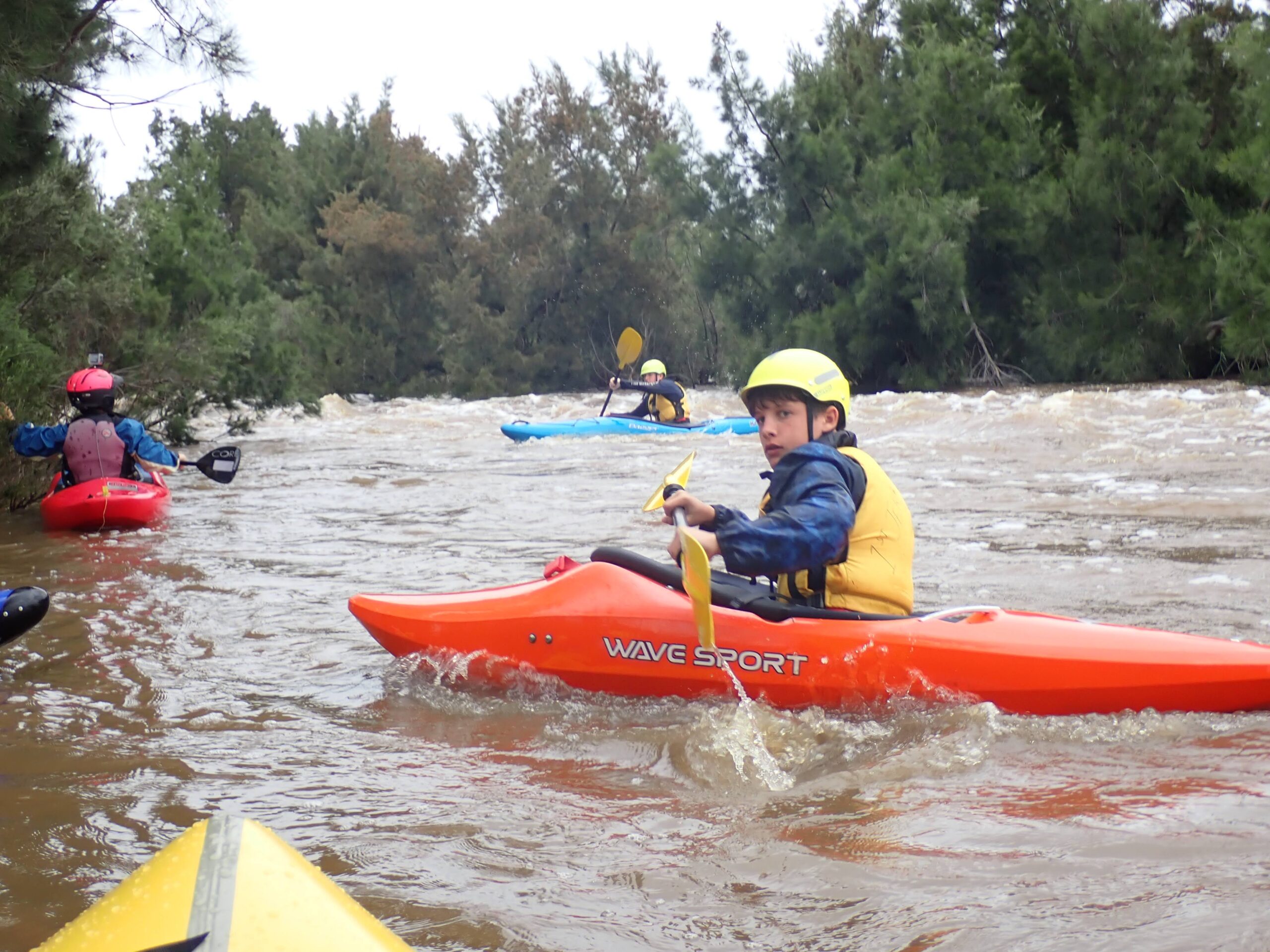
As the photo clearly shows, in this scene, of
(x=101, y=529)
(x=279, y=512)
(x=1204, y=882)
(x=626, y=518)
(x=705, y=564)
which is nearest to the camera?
(x=1204, y=882)

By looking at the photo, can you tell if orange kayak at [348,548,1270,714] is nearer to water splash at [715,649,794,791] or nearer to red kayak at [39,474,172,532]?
water splash at [715,649,794,791]

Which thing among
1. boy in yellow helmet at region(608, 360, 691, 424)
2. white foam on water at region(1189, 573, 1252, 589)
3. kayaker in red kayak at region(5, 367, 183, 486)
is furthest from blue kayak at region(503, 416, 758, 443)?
white foam on water at region(1189, 573, 1252, 589)

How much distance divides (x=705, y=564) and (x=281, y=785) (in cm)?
120

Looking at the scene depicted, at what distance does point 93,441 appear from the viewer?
25.0ft

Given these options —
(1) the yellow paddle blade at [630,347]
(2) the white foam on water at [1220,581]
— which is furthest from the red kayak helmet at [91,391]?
(1) the yellow paddle blade at [630,347]

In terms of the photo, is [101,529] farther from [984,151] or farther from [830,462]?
[984,151]

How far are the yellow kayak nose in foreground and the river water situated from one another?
2.81 ft

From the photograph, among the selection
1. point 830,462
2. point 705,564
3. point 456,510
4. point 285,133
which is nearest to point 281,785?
point 705,564

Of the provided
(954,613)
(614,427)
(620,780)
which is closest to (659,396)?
(614,427)

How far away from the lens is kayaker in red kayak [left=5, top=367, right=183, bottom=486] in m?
7.61

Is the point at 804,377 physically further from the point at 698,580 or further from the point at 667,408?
the point at 667,408

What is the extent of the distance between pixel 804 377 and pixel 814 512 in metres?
0.40

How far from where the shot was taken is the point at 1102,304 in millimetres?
19953

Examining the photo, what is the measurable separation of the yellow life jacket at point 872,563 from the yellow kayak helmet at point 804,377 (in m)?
0.17
